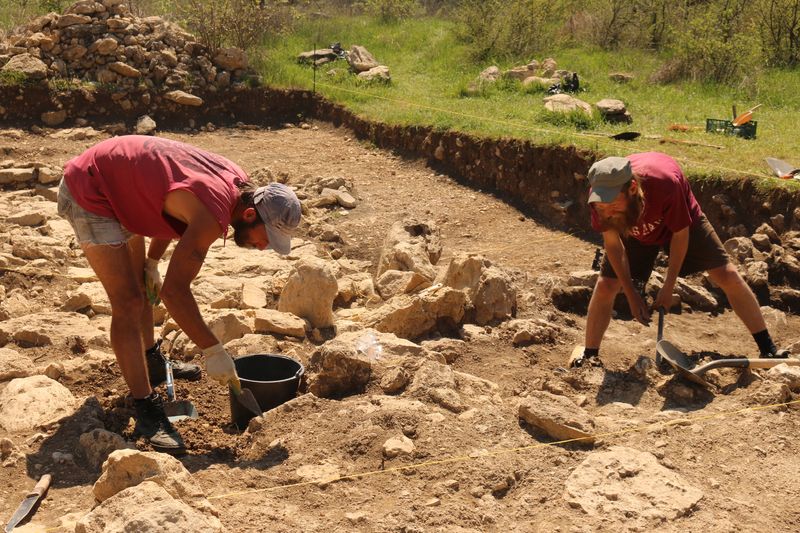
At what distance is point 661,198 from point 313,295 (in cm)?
254

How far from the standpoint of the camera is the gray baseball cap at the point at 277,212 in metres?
3.84

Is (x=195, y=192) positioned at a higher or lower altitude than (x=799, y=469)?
higher

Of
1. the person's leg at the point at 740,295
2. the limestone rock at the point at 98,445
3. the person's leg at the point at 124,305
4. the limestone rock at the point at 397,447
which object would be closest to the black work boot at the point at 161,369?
the person's leg at the point at 124,305

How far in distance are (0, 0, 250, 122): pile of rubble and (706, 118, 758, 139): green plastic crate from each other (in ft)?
25.8

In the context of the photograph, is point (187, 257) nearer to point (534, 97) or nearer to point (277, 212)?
point (277, 212)

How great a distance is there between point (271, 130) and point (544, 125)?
5.27 metres

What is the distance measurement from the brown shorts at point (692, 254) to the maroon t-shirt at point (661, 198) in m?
0.13

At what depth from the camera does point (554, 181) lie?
923 cm

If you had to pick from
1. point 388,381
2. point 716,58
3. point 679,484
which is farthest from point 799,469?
point 716,58

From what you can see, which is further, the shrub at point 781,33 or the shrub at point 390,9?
the shrub at point 390,9

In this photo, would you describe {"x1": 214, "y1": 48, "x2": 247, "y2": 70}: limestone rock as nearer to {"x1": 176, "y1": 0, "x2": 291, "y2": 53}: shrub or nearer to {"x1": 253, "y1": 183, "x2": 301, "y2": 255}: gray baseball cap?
{"x1": 176, "y1": 0, "x2": 291, "y2": 53}: shrub

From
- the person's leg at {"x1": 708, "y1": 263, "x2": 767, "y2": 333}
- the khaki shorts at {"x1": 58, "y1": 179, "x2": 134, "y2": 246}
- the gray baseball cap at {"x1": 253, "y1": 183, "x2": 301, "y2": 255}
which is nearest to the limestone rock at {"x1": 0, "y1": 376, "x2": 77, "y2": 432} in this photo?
the khaki shorts at {"x1": 58, "y1": 179, "x2": 134, "y2": 246}

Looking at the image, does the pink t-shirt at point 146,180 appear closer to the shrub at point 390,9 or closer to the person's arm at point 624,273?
the person's arm at point 624,273

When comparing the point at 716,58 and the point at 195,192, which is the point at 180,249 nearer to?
the point at 195,192
